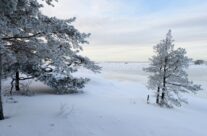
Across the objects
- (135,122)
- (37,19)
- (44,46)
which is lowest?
(135,122)

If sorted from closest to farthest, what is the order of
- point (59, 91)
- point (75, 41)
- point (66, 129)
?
point (66, 129), point (75, 41), point (59, 91)

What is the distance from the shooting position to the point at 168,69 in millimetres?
20672

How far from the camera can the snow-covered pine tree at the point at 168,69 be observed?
20.1 meters

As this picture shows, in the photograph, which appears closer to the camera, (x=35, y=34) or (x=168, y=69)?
(x=35, y=34)

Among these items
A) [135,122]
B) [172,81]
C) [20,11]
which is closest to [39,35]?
[20,11]

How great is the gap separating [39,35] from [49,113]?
300 centimetres

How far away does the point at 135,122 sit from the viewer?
1054 cm

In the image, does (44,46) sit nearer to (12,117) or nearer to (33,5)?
(33,5)

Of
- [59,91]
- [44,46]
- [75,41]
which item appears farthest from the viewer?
[59,91]

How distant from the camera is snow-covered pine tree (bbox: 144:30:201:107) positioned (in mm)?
20125

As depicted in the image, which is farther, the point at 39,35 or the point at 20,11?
the point at 39,35

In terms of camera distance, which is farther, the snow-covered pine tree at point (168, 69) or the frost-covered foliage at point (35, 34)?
the snow-covered pine tree at point (168, 69)

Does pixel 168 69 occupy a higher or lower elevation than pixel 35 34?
lower

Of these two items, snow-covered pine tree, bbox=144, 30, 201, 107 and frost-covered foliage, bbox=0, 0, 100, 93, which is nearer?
frost-covered foliage, bbox=0, 0, 100, 93
